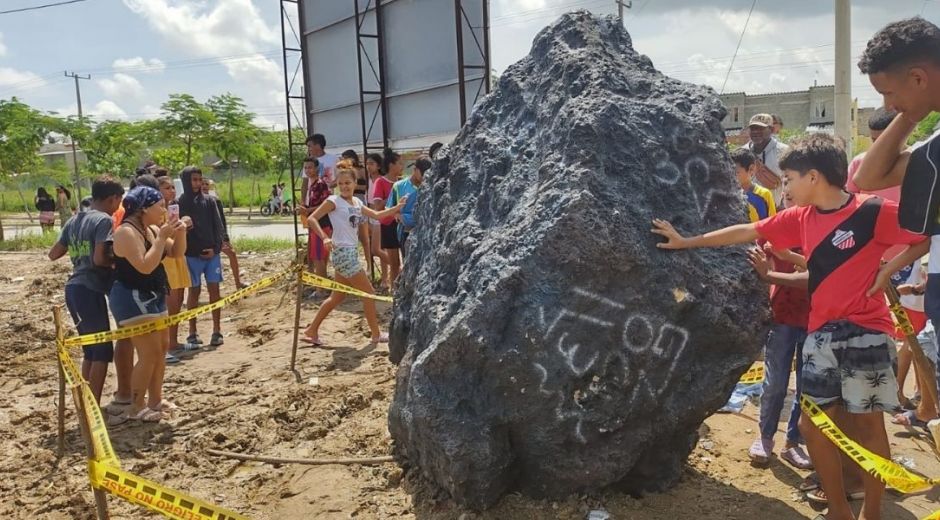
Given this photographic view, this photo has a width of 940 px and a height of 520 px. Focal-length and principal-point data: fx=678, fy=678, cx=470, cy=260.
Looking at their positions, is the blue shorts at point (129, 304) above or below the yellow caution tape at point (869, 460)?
above

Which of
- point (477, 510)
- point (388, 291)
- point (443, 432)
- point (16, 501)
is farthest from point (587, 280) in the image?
point (388, 291)

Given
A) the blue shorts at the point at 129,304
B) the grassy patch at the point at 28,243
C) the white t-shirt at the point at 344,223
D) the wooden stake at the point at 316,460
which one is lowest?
the wooden stake at the point at 316,460

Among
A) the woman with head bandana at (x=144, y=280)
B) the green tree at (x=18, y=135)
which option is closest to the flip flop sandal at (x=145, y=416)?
the woman with head bandana at (x=144, y=280)

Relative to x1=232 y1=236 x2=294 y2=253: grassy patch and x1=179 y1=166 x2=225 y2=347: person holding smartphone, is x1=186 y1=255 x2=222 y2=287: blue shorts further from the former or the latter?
x1=232 y1=236 x2=294 y2=253: grassy patch

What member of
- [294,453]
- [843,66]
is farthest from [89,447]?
[843,66]

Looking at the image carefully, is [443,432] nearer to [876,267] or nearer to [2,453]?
[876,267]

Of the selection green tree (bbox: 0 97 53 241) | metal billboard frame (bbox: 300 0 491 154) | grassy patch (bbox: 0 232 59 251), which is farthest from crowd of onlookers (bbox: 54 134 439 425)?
green tree (bbox: 0 97 53 241)

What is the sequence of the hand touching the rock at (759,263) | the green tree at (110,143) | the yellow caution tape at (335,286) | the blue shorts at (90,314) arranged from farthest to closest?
the green tree at (110,143), the yellow caution tape at (335,286), the blue shorts at (90,314), the hand touching the rock at (759,263)

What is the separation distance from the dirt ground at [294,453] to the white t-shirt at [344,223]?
41.3 inches

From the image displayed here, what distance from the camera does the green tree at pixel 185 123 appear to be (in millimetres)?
18891

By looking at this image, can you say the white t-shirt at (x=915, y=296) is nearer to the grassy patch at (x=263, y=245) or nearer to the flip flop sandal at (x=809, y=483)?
the flip flop sandal at (x=809, y=483)

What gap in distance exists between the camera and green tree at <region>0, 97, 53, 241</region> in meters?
18.8

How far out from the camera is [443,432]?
3049 mm

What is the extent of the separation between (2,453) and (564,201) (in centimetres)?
421
